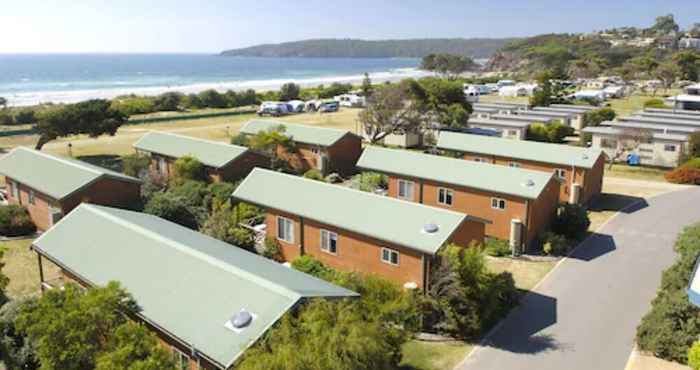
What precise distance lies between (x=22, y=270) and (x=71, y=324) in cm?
1466

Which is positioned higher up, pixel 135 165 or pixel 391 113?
pixel 391 113

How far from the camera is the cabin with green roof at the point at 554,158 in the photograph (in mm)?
34625

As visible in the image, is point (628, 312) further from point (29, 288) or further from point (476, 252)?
point (29, 288)

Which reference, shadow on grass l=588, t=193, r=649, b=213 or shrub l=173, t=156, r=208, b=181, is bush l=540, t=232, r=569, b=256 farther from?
shrub l=173, t=156, r=208, b=181

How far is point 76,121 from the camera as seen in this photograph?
46.5 meters

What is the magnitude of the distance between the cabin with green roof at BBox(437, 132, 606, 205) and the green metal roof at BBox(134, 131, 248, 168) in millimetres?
15719

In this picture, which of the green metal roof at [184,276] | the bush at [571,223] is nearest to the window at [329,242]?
the green metal roof at [184,276]

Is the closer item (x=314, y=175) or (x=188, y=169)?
(x=188, y=169)

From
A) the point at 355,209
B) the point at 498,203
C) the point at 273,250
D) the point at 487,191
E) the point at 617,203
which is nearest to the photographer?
the point at 355,209

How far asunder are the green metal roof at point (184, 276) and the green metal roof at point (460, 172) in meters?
14.4

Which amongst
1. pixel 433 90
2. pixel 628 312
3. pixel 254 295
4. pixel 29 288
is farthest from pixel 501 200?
pixel 433 90

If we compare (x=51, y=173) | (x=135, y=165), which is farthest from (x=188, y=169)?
(x=51, y=173)

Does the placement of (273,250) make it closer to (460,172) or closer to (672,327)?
(460,172)

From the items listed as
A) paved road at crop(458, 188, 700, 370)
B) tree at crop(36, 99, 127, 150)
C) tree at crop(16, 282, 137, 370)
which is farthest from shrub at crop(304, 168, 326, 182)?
tree at crop(16, 282, 137, 370)
